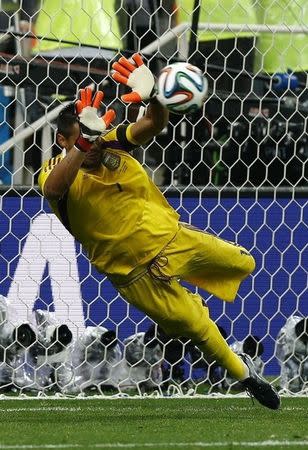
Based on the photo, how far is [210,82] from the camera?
9789 millimetres

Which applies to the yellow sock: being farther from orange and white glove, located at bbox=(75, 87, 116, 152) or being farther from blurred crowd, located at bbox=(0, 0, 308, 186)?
blurred crowd, located at bbox=(0, 0, 308, 186)

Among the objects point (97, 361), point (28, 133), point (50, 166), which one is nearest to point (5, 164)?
point (28, 133)

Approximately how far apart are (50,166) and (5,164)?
2.10 metres

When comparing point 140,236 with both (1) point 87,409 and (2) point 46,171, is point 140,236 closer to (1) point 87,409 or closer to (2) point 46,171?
(2) point 46,171

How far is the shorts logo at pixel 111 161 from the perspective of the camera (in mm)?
7371

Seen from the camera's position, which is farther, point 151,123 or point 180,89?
point 151,123

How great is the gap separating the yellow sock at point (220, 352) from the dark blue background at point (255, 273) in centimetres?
190

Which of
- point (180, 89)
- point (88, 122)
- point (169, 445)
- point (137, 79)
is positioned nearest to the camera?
point (169, 445)

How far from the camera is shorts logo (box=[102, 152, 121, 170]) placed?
Answer: 737 centimetres

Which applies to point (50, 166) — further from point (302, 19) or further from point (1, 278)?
point (302, 19)

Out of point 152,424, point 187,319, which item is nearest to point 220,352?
point 187,319

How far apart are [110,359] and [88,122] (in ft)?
9.15

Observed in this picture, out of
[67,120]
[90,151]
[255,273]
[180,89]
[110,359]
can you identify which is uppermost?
[180,89]

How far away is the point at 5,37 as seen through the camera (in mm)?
9320
